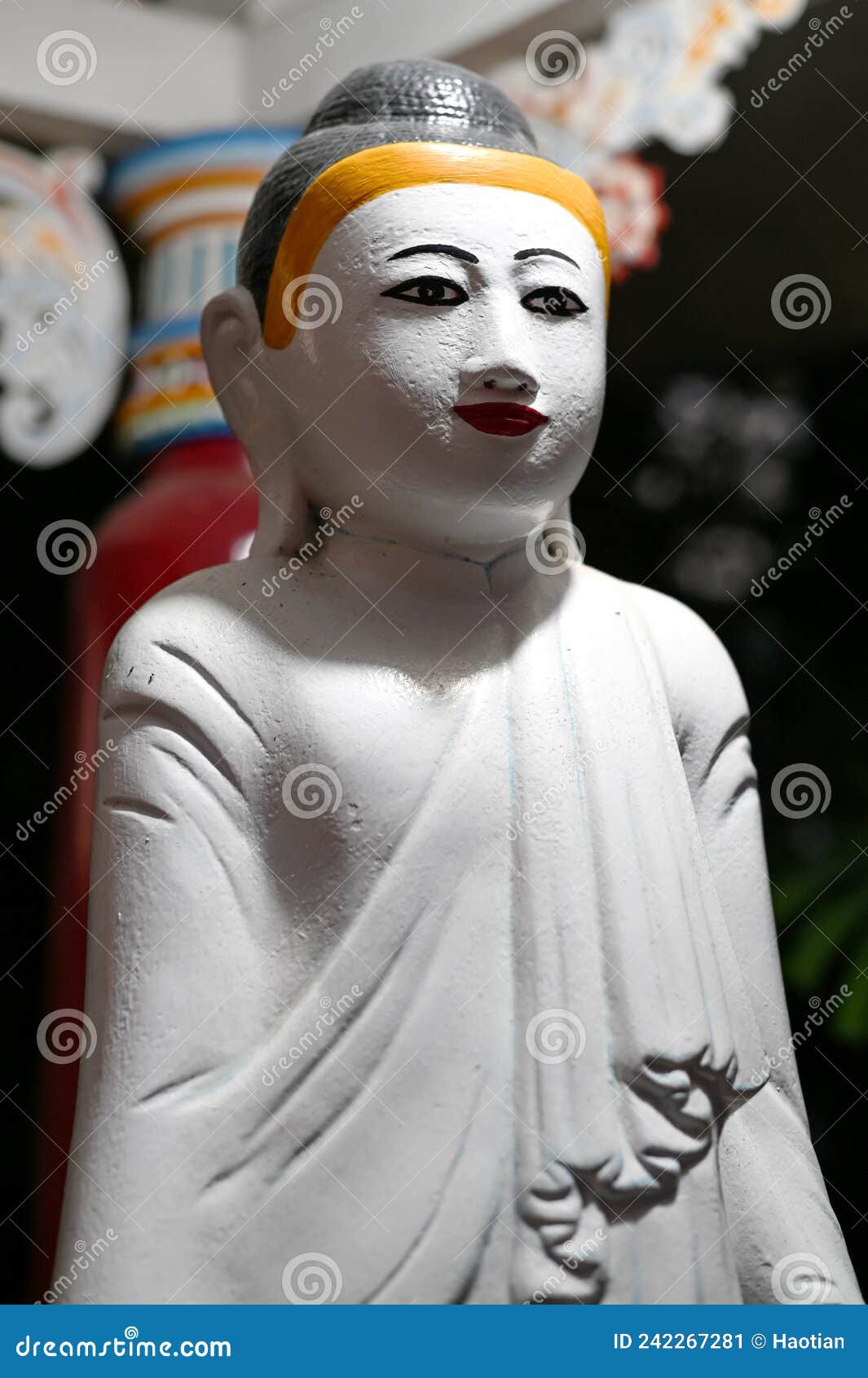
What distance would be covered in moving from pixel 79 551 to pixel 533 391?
49.4 inches

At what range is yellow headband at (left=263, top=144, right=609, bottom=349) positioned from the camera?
1.85 meters

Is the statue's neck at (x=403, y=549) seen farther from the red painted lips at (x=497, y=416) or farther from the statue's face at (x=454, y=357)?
the red painted lips at (x=497, y=416)

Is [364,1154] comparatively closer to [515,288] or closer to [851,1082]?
[515,288]

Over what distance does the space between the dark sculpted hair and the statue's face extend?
9cm

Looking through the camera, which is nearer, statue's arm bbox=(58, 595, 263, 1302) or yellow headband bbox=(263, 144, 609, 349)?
statue's arm bbox=(58, 595, 263, 1302)

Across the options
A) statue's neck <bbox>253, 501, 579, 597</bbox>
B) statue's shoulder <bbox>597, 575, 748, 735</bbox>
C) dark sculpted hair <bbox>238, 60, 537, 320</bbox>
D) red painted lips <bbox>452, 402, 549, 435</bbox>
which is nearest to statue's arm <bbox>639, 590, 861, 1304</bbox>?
statue's shoulder <bbox>597, 575, 748, 735</bbox>

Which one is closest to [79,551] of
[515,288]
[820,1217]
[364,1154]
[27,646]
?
[27,646]

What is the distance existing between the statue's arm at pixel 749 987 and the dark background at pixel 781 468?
3.34 ft

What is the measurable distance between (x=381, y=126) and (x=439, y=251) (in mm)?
191

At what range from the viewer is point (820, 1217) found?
6.24ft

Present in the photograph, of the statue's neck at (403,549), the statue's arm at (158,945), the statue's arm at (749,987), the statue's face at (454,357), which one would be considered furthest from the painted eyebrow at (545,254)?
the statue's arm at (158,945)

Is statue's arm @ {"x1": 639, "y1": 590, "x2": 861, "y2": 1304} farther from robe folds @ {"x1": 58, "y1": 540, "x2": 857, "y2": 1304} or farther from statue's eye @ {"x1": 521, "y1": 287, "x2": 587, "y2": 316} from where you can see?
statue's eye @ {"x1": 521, "y1": 287, "x2": 587, "y2": 316}

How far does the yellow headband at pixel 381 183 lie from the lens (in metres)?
1.85

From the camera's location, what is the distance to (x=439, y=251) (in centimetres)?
182
